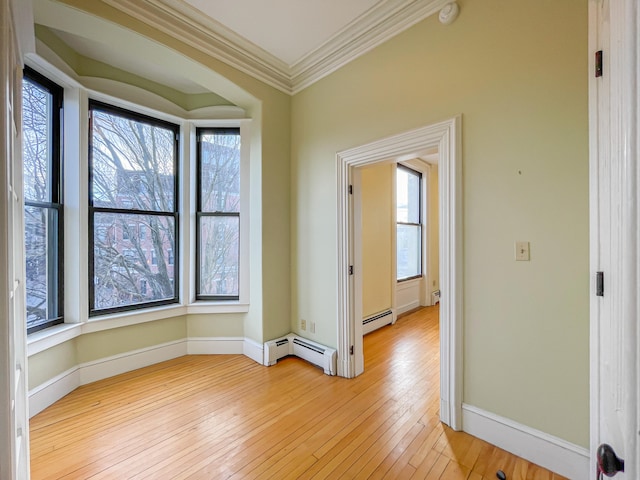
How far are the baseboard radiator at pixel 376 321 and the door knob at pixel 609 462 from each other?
10.7 feet

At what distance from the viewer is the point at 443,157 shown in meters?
1.93

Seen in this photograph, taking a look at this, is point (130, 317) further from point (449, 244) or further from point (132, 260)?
point (449, 244)

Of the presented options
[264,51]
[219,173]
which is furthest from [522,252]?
[219,173]

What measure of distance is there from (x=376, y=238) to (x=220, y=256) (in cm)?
223

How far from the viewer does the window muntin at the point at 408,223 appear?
16.0 ft

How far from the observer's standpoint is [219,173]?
3.22 metres

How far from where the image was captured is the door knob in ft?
1.73

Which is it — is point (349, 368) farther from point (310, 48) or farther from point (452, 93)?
point (310, 48)

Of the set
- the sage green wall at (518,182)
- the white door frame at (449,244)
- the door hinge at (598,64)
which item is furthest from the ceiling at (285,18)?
the door hinge at (598,64)

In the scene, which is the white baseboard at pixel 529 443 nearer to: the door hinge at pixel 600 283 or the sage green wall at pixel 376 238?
the door hinge at pixel 600 283

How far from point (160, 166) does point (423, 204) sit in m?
4.45

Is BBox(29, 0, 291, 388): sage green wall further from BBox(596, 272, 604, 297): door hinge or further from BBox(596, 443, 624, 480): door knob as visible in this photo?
BBox(596, 443, 624, 480): door knob

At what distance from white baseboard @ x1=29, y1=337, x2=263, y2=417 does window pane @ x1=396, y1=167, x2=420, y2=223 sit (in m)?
3.26

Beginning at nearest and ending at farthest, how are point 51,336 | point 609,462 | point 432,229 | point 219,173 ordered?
1. point 609,462
2. point 51,336
3. point 219,173
4. point 432,229
